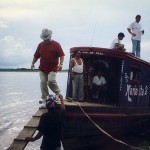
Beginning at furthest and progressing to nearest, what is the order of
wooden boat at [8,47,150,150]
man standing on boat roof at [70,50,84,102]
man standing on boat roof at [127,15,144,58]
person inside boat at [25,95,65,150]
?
man standing on boat roof at [127,15,144,58], man standing on boat roof at [70,50,84,102], wooden boat at [8,47,150,150], person inside boat at [25,95,65,150]

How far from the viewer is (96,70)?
12.1 meters

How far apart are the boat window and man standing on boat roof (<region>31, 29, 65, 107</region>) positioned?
3.54 meters

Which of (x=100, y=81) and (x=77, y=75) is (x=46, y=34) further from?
(x=100, y=81)

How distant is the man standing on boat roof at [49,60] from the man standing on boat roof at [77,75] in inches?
41.0

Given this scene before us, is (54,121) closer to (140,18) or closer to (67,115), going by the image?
(67,115)

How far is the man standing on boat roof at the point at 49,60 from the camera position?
9.83 m

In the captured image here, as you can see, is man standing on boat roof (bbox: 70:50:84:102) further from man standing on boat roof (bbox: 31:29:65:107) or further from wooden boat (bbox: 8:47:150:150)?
man standing on boat roof (bbox: 31:29:65:107)

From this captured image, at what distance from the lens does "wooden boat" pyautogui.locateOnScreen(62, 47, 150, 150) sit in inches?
401

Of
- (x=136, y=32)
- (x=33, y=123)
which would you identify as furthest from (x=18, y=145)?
(x=136, y=32)

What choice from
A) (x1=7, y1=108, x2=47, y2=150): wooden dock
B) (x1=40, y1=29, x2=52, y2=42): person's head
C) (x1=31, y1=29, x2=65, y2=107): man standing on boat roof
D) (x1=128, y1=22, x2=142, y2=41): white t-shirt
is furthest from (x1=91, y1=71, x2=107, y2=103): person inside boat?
(x1=128, y1=22, x2=142, y2=41): white t-shirt

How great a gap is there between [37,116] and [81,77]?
2.31 metres

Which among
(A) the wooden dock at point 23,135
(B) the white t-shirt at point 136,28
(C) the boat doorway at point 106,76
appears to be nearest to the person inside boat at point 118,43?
(C) the boat doorway at point 106,76

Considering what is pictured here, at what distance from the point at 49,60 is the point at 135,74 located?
438 centimetres

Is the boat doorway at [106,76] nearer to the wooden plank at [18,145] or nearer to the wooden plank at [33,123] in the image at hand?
the wooden plank at [33,123]
